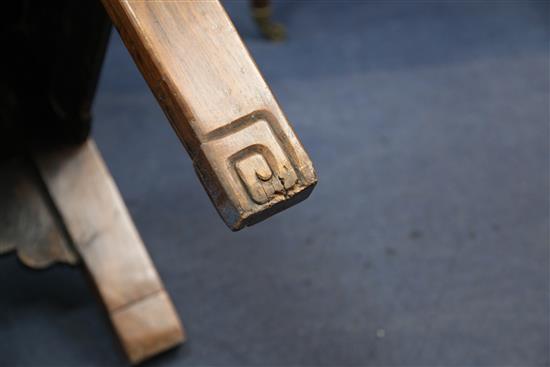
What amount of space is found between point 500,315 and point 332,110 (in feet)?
1.73

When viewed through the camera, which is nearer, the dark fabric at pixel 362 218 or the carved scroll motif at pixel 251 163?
the carved scroll motif at pixel 251 163

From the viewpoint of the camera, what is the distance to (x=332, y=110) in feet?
4.92

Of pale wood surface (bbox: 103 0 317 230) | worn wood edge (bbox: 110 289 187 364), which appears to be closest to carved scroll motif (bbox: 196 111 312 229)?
pale wood surface (bbox: 103 0 317 230)

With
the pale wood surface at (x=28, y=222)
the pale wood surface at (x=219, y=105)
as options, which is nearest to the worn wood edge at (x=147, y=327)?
the pale wood surface at (x=28, y=222)

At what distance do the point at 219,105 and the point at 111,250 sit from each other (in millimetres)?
635

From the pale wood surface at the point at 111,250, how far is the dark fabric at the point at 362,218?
2.5 inches

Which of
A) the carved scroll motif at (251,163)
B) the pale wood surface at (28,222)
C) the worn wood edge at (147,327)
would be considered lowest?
the worn wood edge at (147,327)

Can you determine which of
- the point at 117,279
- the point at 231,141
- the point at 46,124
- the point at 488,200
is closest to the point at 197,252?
the point at 117,279

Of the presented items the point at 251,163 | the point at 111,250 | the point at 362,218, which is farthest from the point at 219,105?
the point at 362,218

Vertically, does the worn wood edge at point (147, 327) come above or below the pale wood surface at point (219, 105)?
below

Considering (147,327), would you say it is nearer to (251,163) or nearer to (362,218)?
(362,218)

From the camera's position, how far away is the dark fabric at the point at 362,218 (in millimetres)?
1192

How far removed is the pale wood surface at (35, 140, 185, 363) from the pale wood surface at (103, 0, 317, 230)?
595 mm

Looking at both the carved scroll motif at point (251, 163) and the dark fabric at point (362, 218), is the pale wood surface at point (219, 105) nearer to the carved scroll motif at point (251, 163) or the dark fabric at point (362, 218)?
the carved scroll motif at point (251, 163)
